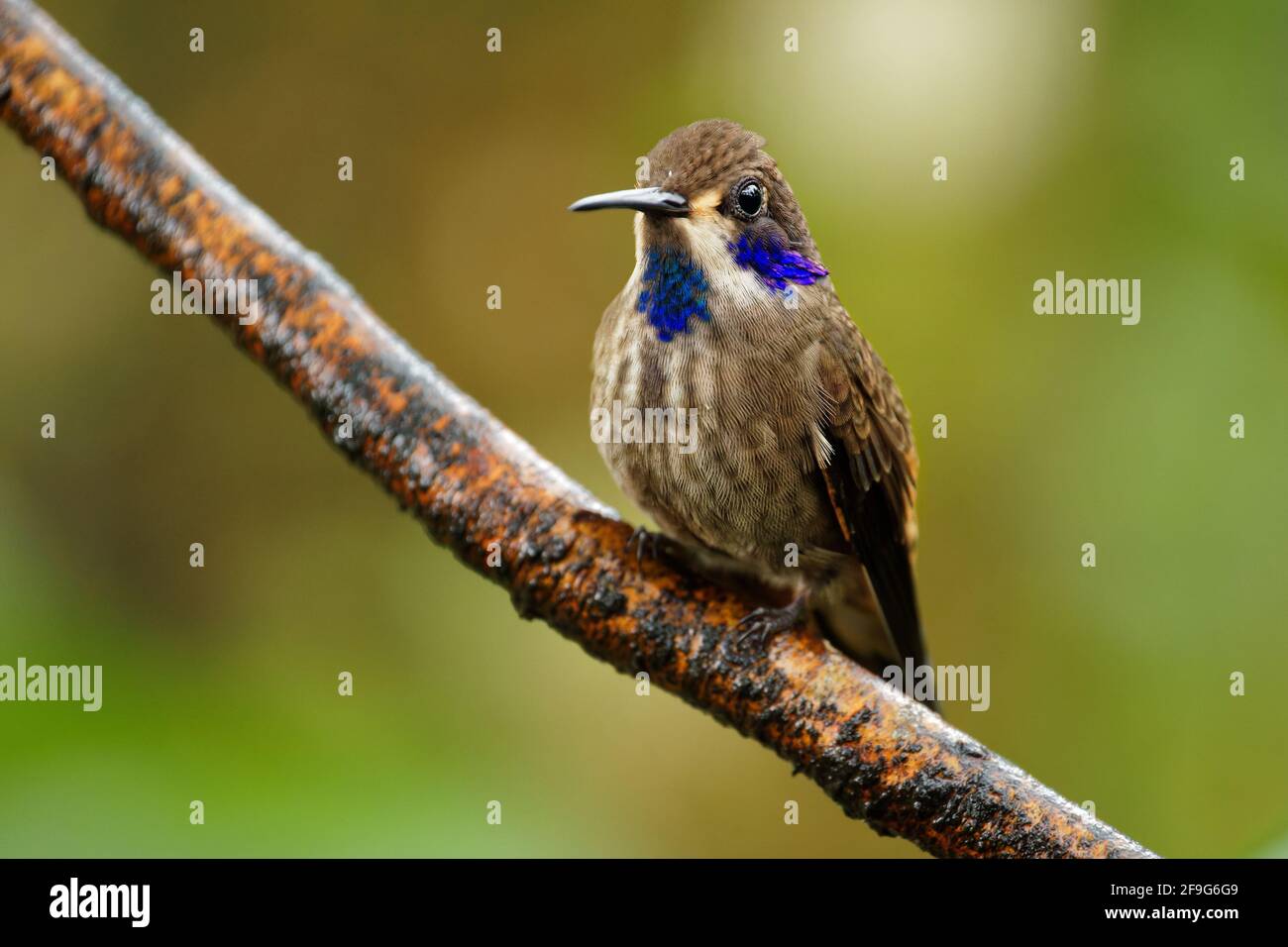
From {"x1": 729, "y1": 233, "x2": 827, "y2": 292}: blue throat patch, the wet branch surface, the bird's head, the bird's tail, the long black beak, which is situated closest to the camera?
the wet branch surface

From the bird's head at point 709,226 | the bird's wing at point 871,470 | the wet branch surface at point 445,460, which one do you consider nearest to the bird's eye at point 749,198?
the bird's head at point 709,226

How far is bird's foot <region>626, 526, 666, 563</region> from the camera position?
8.62 ft

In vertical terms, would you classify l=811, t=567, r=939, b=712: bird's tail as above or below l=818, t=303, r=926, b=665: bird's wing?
below

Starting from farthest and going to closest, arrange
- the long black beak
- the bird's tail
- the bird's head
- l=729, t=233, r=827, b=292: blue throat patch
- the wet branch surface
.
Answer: the bird's tail < l=729, t=233, r=827, b=292: blue throat patch < the bird's head < the long black beak < the wet branch surface

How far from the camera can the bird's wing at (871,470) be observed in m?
2.89

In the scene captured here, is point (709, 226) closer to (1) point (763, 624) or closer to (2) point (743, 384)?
(2) point (743, 384)

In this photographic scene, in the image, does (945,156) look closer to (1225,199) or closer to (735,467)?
(1225,199)

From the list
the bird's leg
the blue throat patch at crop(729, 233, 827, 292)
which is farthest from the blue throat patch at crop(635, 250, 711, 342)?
the bird's leg

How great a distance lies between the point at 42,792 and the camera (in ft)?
7.86

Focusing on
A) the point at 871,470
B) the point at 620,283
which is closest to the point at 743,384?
the point at 871,470

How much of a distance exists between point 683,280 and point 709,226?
0.13m

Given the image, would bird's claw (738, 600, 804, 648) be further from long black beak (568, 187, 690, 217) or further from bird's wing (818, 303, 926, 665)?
long black beak (568, 187, 690, 217)

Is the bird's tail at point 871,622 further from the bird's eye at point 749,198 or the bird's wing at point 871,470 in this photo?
the bird's eye at point 749,198

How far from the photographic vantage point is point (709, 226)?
9.12 feet
